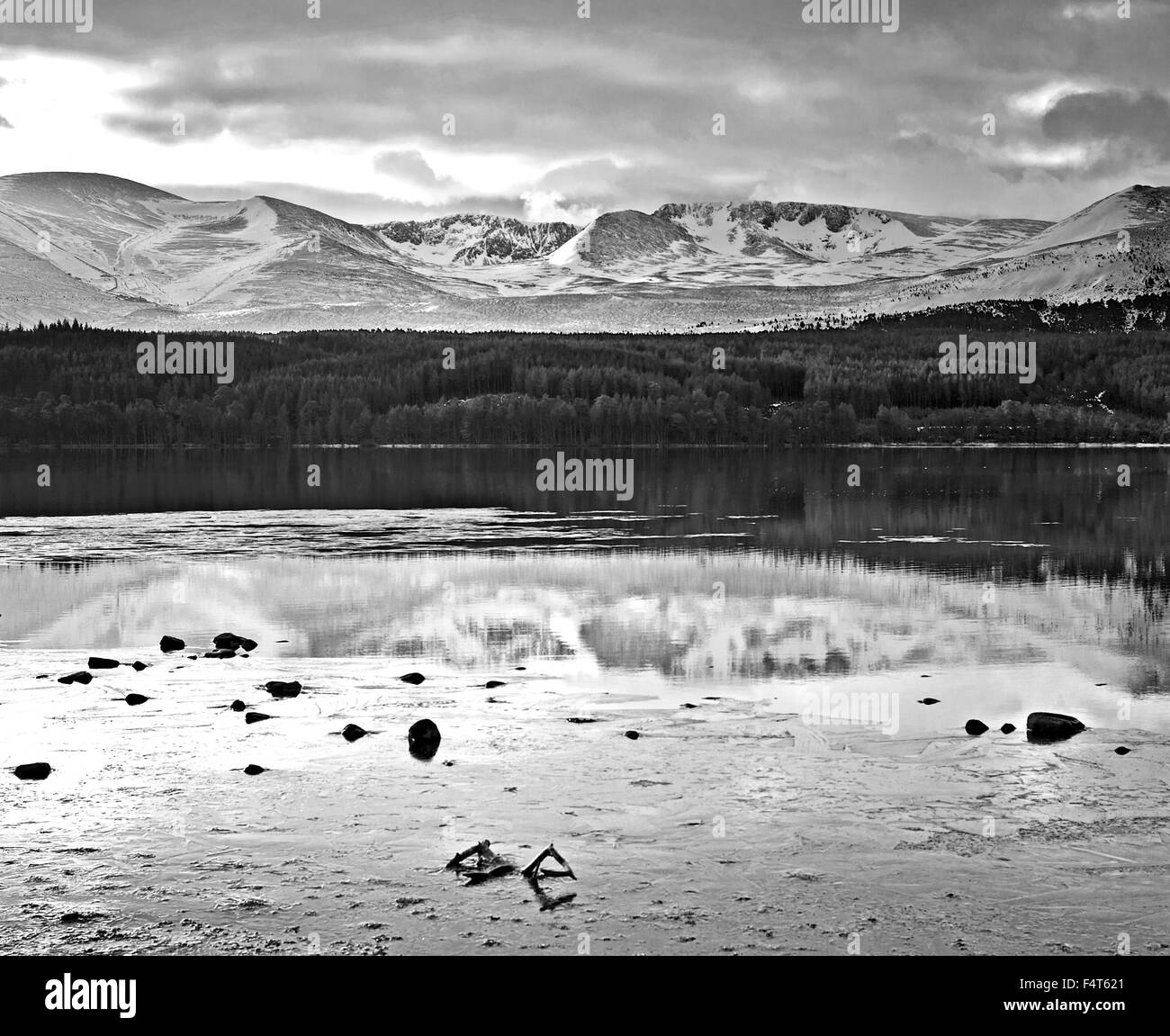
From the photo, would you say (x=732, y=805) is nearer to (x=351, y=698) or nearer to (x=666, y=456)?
(x=351, y=698)

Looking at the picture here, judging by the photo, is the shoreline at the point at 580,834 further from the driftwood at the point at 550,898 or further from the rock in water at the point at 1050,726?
the rock in water at the point at 1050,726

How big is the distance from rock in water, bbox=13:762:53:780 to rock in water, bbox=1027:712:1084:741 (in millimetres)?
16405

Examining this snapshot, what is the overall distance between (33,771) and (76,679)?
25.8ft

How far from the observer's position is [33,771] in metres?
20.3

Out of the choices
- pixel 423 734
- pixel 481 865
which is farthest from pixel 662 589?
pixel 481 865

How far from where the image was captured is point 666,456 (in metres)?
186

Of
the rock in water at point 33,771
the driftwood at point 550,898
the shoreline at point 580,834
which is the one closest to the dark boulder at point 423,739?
the shoreline at point 580,834

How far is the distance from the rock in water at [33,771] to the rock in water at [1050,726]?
16405 millimetres

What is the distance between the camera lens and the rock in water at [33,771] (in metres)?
20.2

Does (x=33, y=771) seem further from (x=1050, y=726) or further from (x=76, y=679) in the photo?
(x=1050, y=726)

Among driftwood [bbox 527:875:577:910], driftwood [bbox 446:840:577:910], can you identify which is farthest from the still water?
driftwood [bbox 527:875:577:910]

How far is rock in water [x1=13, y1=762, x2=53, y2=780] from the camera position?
795 inches

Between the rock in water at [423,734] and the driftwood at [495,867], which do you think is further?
the rock in water at [423,734]
